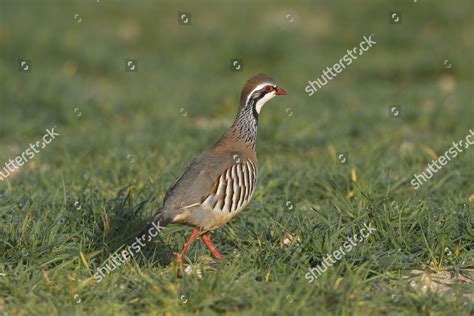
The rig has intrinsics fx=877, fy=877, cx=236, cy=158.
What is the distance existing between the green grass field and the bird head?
76cm

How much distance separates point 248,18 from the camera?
554 inches

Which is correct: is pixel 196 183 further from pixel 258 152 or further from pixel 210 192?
pixel 258 152

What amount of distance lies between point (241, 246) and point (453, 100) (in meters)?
5.28

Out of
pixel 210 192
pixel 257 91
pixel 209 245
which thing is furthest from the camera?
pixel 257 91

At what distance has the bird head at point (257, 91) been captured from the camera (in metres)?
5.73

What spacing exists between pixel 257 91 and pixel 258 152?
Result: 2.49 m

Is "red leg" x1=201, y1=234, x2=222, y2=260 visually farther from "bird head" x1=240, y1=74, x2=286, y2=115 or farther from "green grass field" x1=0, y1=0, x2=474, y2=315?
"bird head" x1=240, y1=74, x2=286, y2=115

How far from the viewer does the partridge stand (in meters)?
5.00

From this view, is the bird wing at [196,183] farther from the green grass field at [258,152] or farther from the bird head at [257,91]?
the bird head at [257,91]

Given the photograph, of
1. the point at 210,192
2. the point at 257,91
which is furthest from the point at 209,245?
the point at 257,91

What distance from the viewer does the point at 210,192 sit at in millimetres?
5102

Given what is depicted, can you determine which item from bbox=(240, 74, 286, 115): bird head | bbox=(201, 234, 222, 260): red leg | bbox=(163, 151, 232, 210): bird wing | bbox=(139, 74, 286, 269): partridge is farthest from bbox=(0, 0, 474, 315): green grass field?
bbox=(240, 74, 286, 115): bird head

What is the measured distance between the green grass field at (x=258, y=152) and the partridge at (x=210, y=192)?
25cm

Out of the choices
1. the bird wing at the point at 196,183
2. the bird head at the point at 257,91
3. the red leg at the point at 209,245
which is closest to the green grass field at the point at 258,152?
the red leg at the point at 209,245
